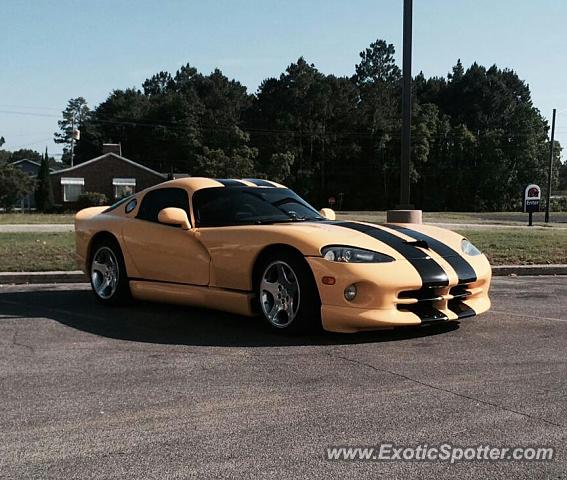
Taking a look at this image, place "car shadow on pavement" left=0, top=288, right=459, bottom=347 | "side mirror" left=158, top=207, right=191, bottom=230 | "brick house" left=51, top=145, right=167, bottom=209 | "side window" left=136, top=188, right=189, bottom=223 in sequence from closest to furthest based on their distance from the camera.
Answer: "car shadow on pavement" left=0, top=288, right=459, bottom=347, "side mirror" left=158, top=207, right=191, bottom=230, "side window" left=136, top=188, right=189, bottom=223, "brick house" left=51, top=145, right=167, bottom=209

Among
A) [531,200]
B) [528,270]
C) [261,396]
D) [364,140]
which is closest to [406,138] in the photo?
[528,270]

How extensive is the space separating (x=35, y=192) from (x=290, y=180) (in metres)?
28.6

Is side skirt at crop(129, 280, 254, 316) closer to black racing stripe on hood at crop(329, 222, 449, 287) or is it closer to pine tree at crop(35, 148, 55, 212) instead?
black racing stripe on hood at crop(329, 222, 449, 287)

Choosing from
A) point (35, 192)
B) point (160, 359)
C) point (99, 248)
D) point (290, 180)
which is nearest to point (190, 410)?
point (160, 359)

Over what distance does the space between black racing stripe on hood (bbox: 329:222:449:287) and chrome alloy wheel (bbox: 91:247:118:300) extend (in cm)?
289

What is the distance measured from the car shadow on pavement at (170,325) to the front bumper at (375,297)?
291 mm

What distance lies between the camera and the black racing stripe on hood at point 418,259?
5.37 metres

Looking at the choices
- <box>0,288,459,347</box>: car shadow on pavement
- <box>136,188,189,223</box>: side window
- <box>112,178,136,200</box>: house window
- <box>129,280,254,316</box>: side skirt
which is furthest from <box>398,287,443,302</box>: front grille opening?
<box>112,178,136,200</box>: house window

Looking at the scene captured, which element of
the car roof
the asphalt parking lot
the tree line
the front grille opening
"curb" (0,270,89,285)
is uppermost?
the tree line

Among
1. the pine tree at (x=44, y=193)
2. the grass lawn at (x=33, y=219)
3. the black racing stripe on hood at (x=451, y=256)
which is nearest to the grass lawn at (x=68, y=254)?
the black racing stripe on hood at (x=451, y=256)

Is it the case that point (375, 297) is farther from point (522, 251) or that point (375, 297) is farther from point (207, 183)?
point (522, 251)

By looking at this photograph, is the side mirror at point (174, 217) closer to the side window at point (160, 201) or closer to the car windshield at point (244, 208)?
the car windshield at point (244, 208)

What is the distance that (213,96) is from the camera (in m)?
92.8

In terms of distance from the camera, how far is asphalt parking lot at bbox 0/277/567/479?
3.02m
